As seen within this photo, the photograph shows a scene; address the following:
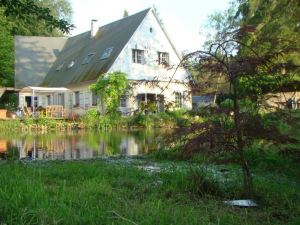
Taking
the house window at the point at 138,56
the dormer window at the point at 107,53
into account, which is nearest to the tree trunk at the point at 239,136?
the dormer window at the point at 107,53

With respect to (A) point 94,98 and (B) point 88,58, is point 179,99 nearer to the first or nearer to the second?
(A) point 94,98

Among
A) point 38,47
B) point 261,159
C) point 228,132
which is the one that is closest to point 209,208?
point 228,132

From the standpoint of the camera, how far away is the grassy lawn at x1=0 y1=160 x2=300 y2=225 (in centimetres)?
391

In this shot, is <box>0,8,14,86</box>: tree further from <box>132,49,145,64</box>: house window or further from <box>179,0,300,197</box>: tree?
<box>179,0,300,197</box>: tree

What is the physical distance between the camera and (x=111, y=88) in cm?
2970

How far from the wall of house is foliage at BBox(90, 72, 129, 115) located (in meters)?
1.78

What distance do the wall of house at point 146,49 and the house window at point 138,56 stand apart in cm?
23

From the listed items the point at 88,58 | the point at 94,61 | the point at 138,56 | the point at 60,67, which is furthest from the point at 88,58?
the point at 60,67

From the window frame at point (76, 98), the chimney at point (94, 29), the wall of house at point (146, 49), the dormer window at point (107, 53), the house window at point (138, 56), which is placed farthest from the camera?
the chimney at point (94, 29)

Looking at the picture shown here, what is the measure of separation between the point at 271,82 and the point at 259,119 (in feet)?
1.65

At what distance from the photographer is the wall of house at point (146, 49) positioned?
32531 millimetres

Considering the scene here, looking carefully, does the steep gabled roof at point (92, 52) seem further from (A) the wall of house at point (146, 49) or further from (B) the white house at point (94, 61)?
(A) the wall of house at point (146, 49)

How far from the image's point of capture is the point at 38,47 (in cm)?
4259

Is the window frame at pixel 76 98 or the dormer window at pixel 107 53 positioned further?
the window frame at pixel 76 98
